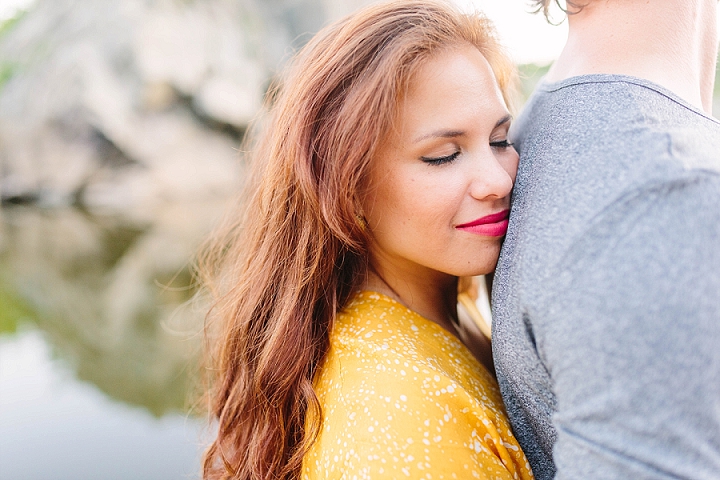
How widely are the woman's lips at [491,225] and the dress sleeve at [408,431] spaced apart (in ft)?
1.05

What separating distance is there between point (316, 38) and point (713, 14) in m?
0.89

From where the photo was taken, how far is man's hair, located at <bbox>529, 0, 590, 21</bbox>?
121cm

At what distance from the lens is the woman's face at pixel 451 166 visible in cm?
122

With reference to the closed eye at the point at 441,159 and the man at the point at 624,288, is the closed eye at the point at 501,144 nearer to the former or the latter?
the closed eye at the point at 441,159

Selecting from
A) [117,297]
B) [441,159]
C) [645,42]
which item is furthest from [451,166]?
[117,297]

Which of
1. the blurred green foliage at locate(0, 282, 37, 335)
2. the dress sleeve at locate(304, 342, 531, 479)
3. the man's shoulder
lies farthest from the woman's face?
the blurred green foliage at locate(0, 282, 37, 335)

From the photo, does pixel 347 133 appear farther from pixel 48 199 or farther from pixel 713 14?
pixel 48 199

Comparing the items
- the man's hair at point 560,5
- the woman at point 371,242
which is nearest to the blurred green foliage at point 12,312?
the woman at point 371,242

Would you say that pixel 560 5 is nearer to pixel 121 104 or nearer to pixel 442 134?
pixel 442 134

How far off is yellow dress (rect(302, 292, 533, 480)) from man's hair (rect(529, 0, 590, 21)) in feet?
2.50

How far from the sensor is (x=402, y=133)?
4.08 feet

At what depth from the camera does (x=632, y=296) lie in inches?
28.5

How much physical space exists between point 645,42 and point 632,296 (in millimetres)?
604

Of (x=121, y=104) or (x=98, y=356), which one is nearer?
(x=98, y=356)
